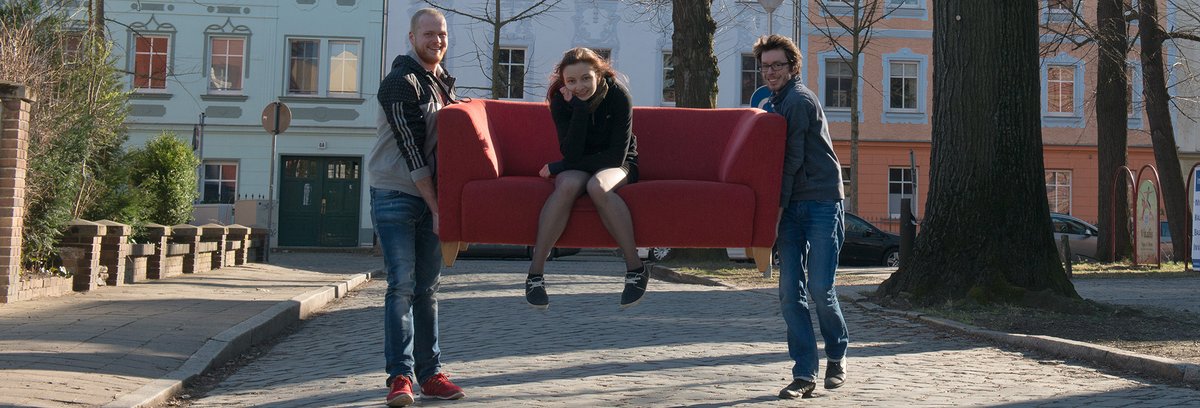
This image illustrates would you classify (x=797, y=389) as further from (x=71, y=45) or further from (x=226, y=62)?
(x=226, y=62)

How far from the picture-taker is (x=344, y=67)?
1388 inches

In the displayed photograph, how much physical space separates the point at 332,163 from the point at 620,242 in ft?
99.5

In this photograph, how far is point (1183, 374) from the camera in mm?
7141

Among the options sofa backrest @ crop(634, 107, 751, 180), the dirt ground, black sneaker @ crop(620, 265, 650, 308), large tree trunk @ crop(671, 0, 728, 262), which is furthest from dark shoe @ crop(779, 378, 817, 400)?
large tree trunk @ crop(671, 0, 728, 262)

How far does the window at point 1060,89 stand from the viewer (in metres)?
37.3

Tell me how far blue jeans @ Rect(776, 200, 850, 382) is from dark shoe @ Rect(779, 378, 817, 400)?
35mm

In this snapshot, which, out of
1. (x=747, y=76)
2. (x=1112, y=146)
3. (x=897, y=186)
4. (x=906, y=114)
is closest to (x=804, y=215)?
(x=1112, y=146)

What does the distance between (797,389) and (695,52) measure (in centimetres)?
1497

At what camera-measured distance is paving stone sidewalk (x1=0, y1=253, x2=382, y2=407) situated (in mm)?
6215

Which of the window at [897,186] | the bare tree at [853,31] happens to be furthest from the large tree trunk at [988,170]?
the window at [897,186]

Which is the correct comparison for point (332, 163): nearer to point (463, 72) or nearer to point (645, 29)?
point (463, 72)

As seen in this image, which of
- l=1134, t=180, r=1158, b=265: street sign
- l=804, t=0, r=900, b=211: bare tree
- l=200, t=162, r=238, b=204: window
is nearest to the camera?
l=1134, t=180, r=1158, b=265: street sign

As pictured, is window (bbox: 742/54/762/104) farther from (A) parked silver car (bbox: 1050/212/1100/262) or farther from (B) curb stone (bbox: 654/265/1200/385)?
(B) curb stone (bbox: 654/265/1200/385)

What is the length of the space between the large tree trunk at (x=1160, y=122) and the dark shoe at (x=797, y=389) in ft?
64.5
